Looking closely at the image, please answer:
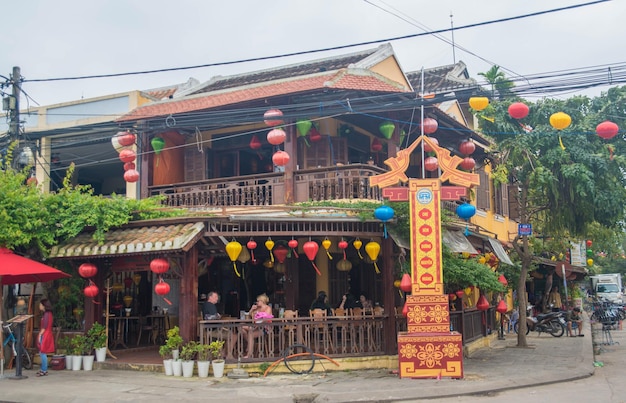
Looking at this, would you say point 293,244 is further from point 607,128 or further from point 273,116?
point 607,128

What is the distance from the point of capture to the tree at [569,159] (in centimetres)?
1524

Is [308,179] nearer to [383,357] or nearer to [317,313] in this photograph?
[317,313]

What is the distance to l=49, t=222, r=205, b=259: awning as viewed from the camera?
40.8 ft

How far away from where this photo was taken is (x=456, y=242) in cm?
1409

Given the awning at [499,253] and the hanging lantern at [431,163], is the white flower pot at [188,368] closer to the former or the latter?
the hanging lantern at [431,163]

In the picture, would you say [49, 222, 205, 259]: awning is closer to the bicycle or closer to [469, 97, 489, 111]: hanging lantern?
the bicycle

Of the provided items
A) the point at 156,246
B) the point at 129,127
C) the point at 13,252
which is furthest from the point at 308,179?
the point at 13,252

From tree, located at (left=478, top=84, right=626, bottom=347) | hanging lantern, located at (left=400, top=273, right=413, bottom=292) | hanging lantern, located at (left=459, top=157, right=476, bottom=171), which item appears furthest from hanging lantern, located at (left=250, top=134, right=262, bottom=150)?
tree, located at (left=478, top=84, right=626, bottom=347)

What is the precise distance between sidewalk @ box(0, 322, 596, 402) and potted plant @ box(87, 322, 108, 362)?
54 cm

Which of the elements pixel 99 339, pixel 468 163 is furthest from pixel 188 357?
pixel 468 163

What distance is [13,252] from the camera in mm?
13992

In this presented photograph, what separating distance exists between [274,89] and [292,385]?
714 cm

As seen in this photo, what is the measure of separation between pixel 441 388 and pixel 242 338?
14.2 feet

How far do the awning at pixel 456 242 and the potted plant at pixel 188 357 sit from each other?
5.78 m
